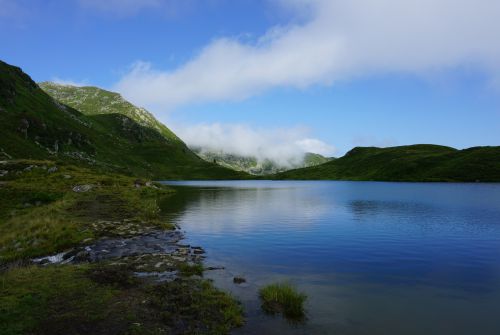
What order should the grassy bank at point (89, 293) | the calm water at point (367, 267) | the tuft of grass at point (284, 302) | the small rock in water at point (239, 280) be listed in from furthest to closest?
the small rock in water at point (239, 280)
the tuft of grass at point (284, 302)
the calm water at point (367, 267)
the grassy bank at point (89, 293)

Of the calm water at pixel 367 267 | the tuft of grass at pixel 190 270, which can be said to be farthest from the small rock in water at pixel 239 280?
the tuft of grass at pixel 190 270

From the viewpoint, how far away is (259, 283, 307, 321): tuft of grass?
825 inches

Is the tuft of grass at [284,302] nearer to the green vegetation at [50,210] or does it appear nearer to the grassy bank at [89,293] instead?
the grassy bank at [89,293]

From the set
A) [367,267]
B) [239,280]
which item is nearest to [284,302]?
[239,280]

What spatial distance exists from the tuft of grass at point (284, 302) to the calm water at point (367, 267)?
2.01ft

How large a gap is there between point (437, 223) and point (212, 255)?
135 feet

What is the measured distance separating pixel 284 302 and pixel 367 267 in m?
13.4

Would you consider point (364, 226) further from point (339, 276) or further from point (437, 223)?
point (339, 276)

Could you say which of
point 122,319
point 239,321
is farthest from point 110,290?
point 239,321

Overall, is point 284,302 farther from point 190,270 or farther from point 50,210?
point 50,210

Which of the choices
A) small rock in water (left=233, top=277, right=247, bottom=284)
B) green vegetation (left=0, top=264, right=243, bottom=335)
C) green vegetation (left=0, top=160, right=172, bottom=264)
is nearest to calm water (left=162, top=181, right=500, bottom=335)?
small rock in water (left=233, top=277, right=247, bottom=284)

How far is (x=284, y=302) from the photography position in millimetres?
21969

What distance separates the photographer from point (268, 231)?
51812 mm

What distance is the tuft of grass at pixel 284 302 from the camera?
20962mm
